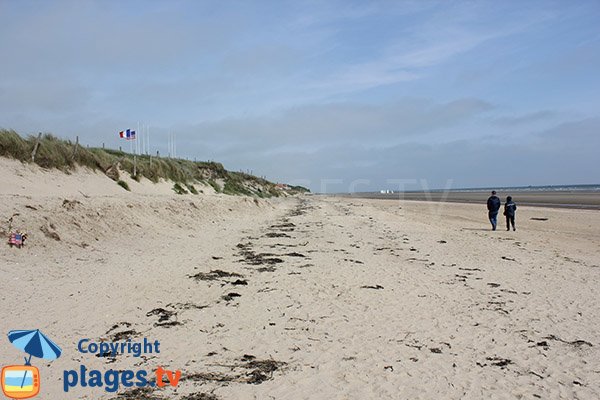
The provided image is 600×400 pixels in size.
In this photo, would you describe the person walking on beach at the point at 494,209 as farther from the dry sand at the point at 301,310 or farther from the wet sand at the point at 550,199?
the wet sand at the point at 550,199

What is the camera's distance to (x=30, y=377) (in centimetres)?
397

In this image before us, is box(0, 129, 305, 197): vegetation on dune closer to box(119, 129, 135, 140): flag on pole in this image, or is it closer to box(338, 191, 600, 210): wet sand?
box(119, 129, 135, 140): flag on pole

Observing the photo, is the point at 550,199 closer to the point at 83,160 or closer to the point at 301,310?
the point at 83,160

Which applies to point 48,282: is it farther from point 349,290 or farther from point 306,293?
point 349,290

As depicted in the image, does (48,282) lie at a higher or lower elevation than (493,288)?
higher

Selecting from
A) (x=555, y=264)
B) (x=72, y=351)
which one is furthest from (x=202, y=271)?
(x=555, y=264)

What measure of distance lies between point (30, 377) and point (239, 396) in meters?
2.06

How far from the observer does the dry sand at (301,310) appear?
4.36 metres

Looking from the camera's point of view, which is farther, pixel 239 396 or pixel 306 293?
pixel 306 293

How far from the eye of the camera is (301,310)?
6578 millimetres

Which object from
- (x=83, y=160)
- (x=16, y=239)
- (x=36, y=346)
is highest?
(x=83, y=160)

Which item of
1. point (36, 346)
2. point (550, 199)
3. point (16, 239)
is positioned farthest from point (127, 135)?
point (550, 199)

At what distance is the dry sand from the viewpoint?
4.36m

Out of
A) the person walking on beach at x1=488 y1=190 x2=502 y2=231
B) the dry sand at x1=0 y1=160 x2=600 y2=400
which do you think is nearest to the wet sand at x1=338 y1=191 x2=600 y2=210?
the person walking on beach at x1=488 y1=190 x2=502 y2=231
